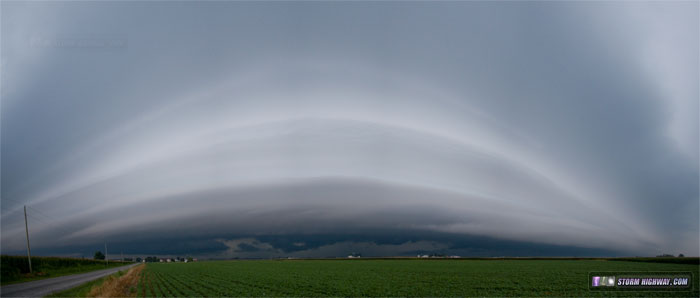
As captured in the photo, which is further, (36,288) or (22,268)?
(22,268)

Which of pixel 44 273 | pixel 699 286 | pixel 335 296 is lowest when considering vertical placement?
pixel 44 273

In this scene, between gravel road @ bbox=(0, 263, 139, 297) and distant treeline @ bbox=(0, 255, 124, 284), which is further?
distant treeline @ bbox=(0, 255, 124, 284)

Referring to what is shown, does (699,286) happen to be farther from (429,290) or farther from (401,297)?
(401,297)

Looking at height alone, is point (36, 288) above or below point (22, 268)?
above

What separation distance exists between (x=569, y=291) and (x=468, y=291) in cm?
893

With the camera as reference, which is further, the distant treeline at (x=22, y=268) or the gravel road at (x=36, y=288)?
the distant treeline at (x=22, y=268)

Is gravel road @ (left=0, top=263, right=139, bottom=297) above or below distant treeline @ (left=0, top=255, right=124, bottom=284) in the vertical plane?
above

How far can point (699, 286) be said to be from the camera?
33.6 meters

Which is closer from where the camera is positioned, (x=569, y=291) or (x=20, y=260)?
(x=569, y=291)

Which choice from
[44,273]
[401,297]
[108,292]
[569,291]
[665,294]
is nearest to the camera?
[665,294]

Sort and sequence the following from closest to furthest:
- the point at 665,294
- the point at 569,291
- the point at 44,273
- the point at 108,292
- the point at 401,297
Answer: the point at 665,294
the point at 401,297
the point at 569,291
the point at 108,292
the point at 44,273

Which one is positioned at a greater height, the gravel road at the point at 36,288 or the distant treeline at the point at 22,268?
the gravel road at the point at 36,288

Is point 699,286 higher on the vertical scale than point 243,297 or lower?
lower

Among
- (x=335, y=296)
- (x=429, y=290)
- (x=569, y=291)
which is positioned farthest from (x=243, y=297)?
(x=569, y=291)
